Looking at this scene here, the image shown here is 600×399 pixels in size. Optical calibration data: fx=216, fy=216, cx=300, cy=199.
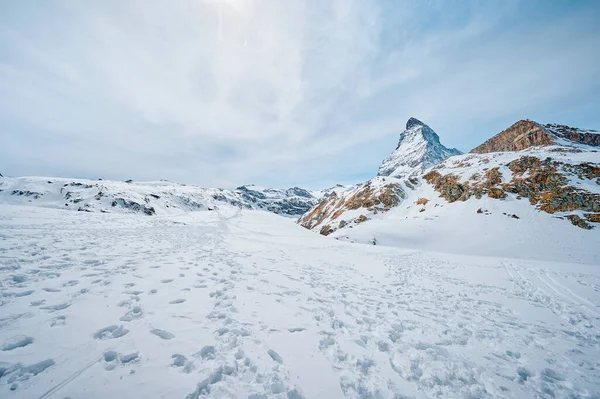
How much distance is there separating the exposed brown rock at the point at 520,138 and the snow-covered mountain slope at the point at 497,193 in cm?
3933

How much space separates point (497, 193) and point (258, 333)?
5506cm

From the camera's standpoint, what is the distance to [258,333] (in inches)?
210

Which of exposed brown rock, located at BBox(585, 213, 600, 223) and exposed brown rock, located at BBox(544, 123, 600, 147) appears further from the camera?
exposed brown rock, located at BBox(544, 123, 600, 147)

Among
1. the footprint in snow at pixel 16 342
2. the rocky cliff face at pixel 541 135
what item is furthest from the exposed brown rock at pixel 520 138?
the footprint in snow at pixel 16 342

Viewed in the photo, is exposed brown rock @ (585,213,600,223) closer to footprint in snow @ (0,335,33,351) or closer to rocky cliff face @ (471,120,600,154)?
footprint in snow @ (0,335,33,351)

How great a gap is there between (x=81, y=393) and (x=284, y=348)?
3.40 meters

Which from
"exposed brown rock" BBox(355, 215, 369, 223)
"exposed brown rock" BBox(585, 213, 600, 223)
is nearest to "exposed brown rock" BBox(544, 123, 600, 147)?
"exposed brown rock" BBox(585, 213, 600, 223)

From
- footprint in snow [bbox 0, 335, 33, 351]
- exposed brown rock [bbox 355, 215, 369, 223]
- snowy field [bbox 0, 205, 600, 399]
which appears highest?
exposed brown rock [bbox 355, 215, 369, 223]

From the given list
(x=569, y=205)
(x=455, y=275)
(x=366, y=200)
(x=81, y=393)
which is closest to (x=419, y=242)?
(x=455, y=275)

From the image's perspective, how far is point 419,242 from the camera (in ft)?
112

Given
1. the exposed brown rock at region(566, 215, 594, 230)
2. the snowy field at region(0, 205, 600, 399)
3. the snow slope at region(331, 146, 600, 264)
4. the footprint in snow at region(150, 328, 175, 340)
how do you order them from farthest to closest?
the exposed brown rock at region(566, 215, 594, 230)
the snow slope at region(331, 146, 600, 264)
the footprint in snow at region(150, 328, 175, 340)
the snowy field at region(0, 205, 600, 399)

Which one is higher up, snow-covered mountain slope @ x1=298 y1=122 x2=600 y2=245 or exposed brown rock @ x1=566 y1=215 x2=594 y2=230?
snow-covered mountain slope @ x1=298 y1=122 x2=600 y2=245

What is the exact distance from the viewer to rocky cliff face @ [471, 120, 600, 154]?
81.1m

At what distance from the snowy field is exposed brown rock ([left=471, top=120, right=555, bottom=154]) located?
10650 centimetres
